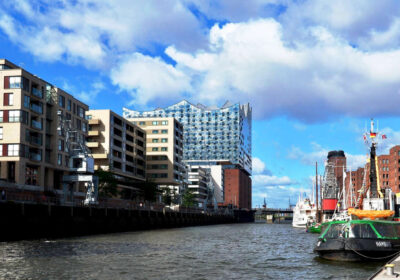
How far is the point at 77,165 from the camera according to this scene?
10269 cm

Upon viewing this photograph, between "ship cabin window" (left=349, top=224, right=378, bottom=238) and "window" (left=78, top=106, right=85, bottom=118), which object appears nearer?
"ship cabin window" (left=349, top=224, right=378, bottom=238)

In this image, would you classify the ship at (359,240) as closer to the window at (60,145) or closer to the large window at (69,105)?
the window at (60,145)

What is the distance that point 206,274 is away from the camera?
32.9 meters

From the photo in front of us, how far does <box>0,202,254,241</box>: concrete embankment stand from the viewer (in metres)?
61.8

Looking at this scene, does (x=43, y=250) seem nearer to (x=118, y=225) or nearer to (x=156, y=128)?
(x=118, y=225)

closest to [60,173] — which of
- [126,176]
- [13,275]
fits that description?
[126,176]

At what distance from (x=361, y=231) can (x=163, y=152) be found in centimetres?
14916

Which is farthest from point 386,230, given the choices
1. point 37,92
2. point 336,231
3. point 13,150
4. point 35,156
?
point 37,92

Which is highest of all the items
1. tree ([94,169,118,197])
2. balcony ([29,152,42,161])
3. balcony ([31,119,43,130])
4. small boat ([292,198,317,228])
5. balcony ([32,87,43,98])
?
balcony ([32,87,43,98])

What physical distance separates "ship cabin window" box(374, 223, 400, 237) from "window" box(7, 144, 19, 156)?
221 ft

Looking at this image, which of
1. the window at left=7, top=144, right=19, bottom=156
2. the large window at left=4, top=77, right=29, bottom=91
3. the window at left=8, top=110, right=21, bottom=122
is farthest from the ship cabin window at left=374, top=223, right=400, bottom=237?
the large window at left=4, top=77, right=29, bottom=91

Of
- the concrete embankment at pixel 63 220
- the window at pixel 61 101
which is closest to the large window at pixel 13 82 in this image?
the window at pixel 61 101

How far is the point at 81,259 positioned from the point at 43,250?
29.7 feet

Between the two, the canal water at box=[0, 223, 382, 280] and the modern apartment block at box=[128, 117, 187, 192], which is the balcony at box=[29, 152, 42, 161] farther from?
the modern apartment block at box=[128, 117, 187, 192]
